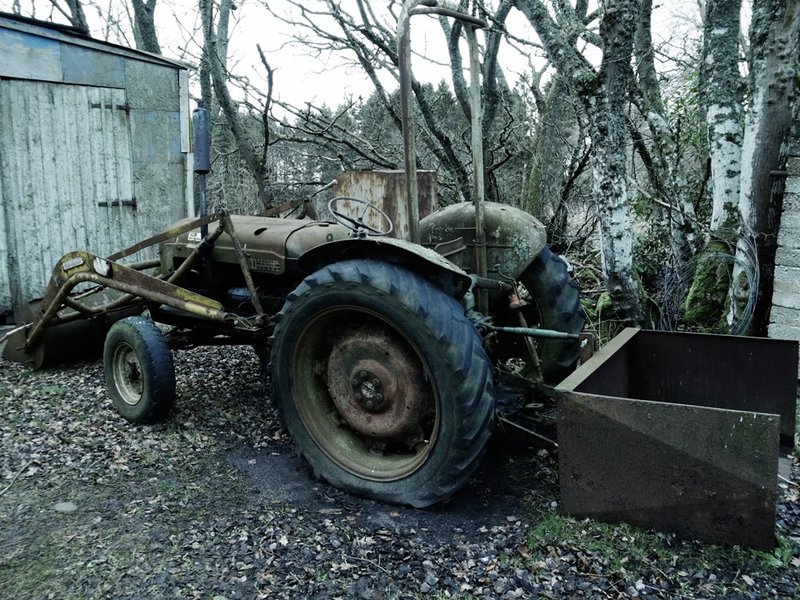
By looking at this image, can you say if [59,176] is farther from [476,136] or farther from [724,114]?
[724,114]

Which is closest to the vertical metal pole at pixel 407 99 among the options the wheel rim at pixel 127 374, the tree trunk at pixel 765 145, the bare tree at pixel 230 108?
the wheel rim at pixel 127 374

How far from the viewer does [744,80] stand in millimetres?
5512

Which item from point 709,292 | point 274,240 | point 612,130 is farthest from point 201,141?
point 709,292

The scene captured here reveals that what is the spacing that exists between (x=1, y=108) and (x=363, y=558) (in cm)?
572

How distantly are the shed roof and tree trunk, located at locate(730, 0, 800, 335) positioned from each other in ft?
18.5

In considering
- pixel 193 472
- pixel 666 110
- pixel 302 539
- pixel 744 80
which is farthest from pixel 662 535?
pixel 666 110

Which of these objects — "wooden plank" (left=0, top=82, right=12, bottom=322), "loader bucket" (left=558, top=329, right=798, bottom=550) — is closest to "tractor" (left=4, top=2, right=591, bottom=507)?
"loader bucket" (left=558, top=329, right=798, bottom=550)

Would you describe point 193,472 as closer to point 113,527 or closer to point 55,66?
point 113,527

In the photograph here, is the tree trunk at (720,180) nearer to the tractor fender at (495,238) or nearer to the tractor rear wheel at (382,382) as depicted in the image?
the tractor fender at (495,238)

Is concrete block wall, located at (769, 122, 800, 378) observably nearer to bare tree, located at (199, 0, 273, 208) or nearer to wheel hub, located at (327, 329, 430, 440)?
wheel hub, located at (327, 329, 430, 440)

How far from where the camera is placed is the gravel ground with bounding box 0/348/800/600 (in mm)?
2311

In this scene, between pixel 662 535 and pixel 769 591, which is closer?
pixel 769 591

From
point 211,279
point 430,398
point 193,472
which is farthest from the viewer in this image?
point 211,279

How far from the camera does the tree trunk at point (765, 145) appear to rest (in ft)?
14.2
